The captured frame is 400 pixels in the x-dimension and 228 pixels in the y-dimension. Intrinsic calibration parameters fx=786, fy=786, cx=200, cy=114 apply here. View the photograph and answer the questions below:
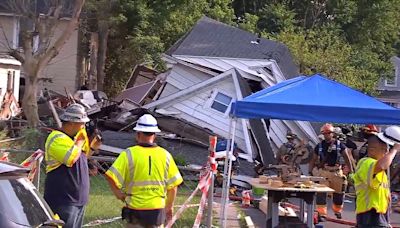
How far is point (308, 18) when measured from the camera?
42.9m

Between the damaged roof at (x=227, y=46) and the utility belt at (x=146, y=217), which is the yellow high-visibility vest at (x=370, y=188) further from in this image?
the damaged roof at (x=227, y=46)

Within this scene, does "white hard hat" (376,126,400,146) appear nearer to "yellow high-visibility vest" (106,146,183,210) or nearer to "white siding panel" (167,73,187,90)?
"yellow high-visibility vest" (106,146,183,210)

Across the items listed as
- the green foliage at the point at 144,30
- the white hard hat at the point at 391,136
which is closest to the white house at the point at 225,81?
the green foliage at the point at 144,30

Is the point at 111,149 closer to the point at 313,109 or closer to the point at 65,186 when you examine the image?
Answer: the point at 313,109

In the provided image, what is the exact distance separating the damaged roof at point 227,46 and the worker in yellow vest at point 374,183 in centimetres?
1657

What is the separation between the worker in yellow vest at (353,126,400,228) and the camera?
787cm

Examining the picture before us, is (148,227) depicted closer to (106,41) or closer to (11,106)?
(11,106)

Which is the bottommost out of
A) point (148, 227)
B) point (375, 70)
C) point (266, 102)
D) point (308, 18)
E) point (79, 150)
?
point (148, 227)

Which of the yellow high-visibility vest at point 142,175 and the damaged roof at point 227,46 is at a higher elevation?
the damaged roof at point 227,46

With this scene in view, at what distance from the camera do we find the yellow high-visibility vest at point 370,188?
7871 mm

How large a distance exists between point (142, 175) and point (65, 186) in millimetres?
887

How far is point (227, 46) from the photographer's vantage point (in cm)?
2603

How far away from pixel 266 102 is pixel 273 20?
28.8m

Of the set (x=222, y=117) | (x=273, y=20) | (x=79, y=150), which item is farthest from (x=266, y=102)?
(x=273, y=20)
